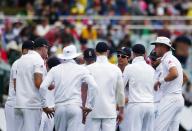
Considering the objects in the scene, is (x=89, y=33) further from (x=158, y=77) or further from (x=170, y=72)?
(x=170, y=72)

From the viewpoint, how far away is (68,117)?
18.0 meters

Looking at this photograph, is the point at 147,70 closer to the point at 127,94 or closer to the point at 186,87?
the point at 127,94

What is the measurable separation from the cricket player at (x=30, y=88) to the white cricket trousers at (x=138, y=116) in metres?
1.80

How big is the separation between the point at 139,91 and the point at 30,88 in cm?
215

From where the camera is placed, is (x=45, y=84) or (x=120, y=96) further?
(x=120, y=96)

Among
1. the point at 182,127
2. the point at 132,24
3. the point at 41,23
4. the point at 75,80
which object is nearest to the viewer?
the point at 75,80

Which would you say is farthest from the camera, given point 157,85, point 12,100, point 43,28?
point 43,28

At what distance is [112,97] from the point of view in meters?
18.6

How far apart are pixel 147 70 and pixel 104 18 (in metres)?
15.6

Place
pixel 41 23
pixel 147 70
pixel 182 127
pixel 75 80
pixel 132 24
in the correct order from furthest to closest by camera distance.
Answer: pixel 132 24
pixel 41 23
pixel 182 127
pixel 147 70
pixel 75 80

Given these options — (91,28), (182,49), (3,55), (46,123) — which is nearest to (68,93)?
(46,123)

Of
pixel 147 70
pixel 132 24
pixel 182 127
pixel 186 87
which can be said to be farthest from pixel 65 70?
pixel 132 24

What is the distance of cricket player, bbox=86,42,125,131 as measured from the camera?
1847 cm

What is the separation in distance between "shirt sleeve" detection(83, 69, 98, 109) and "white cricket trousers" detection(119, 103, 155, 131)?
148cm
